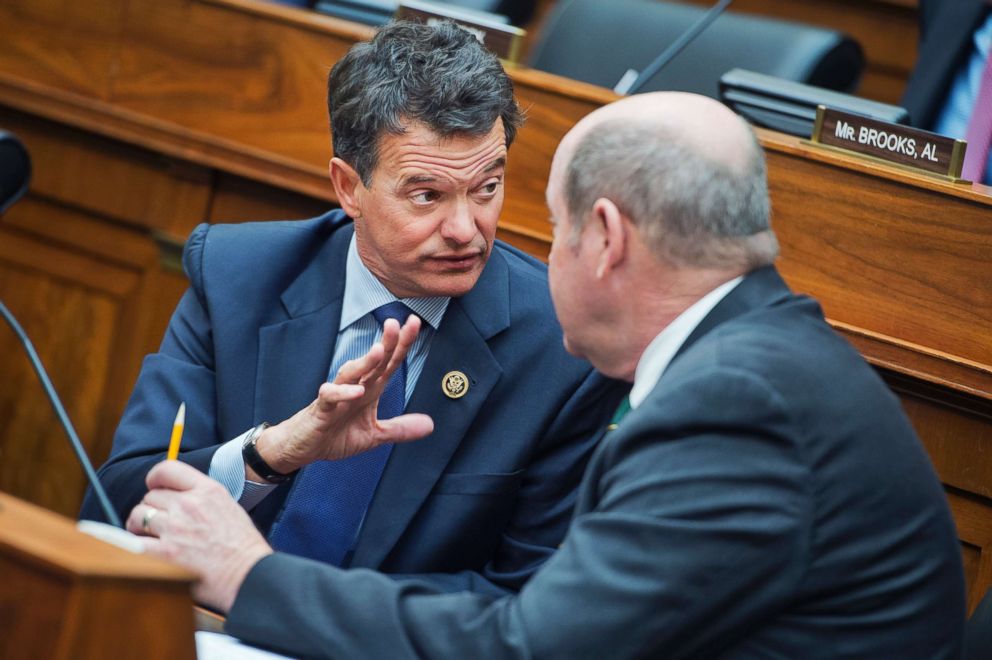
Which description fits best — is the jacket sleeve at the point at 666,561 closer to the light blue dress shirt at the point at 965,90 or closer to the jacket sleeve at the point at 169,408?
the jacket sleeve at the point at 169,408

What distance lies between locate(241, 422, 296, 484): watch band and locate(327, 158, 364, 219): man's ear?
0.40 meters

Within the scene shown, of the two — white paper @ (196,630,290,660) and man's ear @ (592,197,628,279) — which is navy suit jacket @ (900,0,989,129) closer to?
man's ear @ (592,197,628,279)

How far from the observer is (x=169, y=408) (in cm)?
193

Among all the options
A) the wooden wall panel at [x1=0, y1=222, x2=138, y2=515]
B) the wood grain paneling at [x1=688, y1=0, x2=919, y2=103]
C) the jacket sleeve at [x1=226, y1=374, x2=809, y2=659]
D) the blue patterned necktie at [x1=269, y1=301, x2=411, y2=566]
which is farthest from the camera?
the wood grain paneling at [x1=688, y1=0, x2=919, y2=103]

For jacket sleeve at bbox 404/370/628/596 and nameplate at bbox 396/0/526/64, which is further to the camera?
nameplate at bbox 396/0/526/64

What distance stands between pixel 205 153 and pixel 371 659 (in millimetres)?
1736

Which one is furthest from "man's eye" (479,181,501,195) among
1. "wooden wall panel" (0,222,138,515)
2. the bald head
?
"wooden wall panel" (0,222,138,515)

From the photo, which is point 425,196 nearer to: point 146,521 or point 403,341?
point 403,341

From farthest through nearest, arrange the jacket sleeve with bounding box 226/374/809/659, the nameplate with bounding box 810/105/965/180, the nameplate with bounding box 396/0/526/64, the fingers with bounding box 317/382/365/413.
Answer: the nameplate with bounding box 396/0/526/64
the nameplate with bounding box 810/105/965/180
the fingers with bounding box 317/382/365/413
the jacket sleeve with bounding box 226/374/809/659

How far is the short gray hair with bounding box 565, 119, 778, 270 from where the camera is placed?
4.23 feet

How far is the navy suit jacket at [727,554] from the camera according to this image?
1145 mm

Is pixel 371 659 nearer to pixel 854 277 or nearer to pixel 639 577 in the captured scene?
pixel 639 577

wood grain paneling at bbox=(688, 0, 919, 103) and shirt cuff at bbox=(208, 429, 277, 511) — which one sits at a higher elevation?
wood grain paneling at bbox=(688, 0, 919, 103)

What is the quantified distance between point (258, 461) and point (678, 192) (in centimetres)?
73
